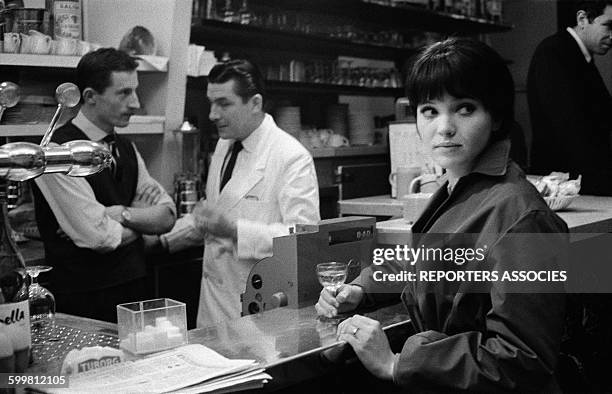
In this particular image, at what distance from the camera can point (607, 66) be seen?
6320mm

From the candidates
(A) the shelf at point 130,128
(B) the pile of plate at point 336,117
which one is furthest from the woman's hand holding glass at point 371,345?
(B) the pile of plate at point 336,117

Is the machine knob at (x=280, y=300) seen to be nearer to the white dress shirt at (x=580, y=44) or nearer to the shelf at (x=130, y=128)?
the shelf at (x=130, y=128)

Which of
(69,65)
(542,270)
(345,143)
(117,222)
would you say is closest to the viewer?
(542,270)

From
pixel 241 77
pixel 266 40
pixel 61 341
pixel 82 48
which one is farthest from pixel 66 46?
pixel 61 341

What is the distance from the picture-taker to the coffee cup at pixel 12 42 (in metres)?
3.09

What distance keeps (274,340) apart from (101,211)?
4.86 ft

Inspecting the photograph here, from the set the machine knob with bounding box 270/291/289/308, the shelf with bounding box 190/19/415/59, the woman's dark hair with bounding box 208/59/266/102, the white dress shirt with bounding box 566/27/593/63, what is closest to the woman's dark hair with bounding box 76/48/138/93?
→ the woman's dark hair with bounding box 208/59/266/102

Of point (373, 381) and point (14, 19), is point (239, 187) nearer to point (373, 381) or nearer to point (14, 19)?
point (14, 19)

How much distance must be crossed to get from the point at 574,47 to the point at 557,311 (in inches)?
99.8

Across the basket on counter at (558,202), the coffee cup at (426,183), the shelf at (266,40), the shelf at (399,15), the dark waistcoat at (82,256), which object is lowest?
the dark waistcoat at (82,256)

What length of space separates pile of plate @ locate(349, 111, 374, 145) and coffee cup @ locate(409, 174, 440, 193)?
7.30ft

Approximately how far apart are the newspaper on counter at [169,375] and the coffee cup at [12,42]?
79.6 inches

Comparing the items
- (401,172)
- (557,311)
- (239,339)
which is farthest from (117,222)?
(557,311)

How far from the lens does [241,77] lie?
3.27 m
